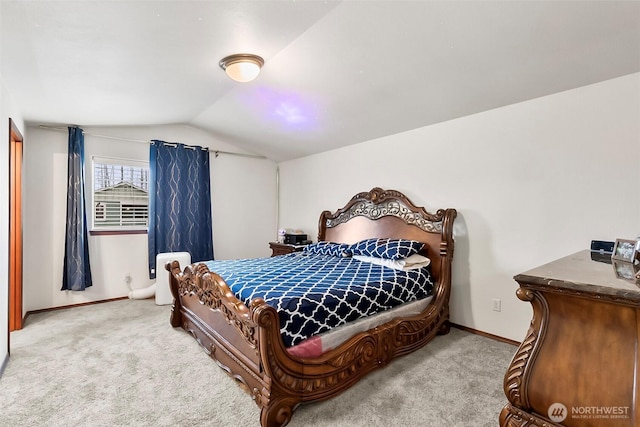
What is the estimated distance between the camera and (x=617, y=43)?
6.59 ft

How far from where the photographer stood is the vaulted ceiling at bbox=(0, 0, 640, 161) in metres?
1.79

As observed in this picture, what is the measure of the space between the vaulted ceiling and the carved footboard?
1701 millimetres

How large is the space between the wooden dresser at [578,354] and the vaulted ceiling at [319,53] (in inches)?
62.8

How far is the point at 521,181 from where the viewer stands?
282cm

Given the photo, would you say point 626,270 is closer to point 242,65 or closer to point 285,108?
point 242,65

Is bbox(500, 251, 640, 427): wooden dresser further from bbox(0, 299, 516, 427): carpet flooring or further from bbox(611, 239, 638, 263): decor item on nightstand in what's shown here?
bbox(0, 299, 516, 427): carpet flooring

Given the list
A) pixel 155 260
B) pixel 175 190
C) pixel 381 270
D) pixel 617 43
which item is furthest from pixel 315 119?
pixel 155 260

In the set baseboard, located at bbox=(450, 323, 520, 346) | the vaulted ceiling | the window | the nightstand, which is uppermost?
the vaulted ceiling

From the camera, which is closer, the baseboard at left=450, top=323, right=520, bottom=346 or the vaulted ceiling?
the vaulted ceiling

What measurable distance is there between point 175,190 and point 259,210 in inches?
58.2

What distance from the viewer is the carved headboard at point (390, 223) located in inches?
124

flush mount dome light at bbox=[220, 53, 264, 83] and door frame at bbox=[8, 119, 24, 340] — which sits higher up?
flush mount dome light at bbox=[220, 53, 264, 83]

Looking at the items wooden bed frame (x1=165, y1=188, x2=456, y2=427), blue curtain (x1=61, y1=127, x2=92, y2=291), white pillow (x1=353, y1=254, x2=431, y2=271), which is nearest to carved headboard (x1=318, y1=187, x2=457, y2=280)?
wooden bed frame (x1=165, y1=188, x2=456, y2=427)

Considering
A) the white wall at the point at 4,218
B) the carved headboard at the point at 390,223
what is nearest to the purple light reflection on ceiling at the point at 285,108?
the carved headboard at the point at 390,223
